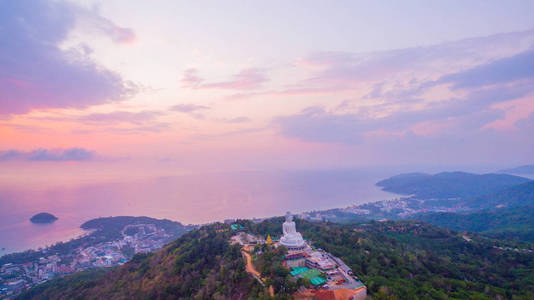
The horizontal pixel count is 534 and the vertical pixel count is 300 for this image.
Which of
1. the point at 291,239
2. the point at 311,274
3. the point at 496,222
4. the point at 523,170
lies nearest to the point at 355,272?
the point at 311,274

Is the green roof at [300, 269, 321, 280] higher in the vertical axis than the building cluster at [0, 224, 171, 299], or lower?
higher

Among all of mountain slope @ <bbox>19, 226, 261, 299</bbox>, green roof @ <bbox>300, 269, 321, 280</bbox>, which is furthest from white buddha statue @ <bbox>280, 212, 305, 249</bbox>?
mountain slope @ <bbox>19, 226, 261, 299</bbox>

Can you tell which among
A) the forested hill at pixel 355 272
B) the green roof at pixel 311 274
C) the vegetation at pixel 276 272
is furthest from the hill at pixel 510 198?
the vegetation at pixel 276 272

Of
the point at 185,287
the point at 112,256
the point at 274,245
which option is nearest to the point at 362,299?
the point at 274,245

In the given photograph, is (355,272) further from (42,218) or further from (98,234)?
(42,218)

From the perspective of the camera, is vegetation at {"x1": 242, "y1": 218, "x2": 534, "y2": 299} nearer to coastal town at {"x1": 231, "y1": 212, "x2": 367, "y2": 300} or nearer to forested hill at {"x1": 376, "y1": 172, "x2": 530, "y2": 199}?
coastal town at {"x1": 231, "y1": 212, "x2": 367, "y2": 300}

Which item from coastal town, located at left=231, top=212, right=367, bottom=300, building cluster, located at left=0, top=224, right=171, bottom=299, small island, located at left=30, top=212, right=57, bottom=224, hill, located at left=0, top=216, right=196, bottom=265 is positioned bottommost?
building cluster, located at left=0, top=224, right=171, bottom=299

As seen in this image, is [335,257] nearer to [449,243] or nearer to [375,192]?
[449,243]
